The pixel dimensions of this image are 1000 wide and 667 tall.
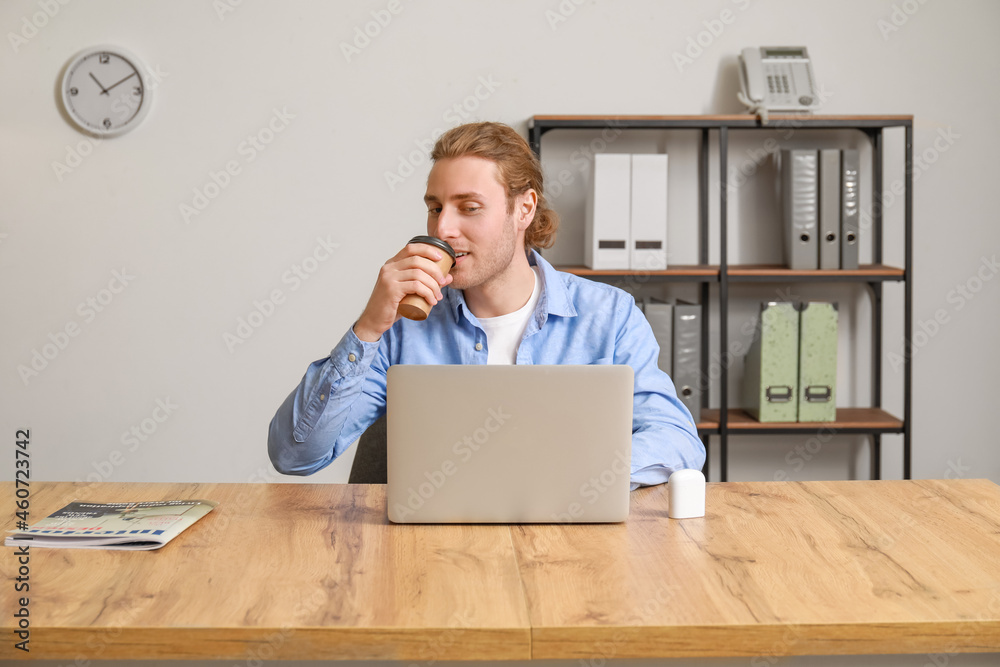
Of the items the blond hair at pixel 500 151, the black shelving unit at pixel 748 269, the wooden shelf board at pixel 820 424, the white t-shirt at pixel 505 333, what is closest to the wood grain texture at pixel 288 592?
the white t-shirt at pixel 505 333

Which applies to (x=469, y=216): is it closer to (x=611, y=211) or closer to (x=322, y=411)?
(x=322, y=411)

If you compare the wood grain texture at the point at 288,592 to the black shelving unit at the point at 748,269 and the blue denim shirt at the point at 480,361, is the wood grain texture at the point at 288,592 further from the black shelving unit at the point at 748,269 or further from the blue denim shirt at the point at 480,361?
the black shelving unit at the point at 748,269

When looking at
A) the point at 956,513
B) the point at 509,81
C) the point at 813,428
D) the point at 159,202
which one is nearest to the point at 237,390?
the point at 159,202

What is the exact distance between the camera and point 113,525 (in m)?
1.27

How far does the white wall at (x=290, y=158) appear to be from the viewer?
9.57ft

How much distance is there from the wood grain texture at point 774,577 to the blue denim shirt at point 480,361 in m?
0.17

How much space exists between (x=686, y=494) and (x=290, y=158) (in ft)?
6.82

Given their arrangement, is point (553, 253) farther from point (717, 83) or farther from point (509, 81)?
point (717, 83)

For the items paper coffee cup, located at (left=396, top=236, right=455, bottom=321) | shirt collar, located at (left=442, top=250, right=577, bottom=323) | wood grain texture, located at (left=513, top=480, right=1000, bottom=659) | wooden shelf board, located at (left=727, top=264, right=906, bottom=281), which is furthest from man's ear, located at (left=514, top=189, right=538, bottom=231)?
wooden shelf board, located at (left=727, top=264, right=906, bottom=281)

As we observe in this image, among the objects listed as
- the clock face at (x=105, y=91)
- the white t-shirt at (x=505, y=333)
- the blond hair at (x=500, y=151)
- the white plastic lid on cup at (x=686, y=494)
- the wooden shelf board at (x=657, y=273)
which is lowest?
the white plastic lid on cup at (x=686, y=494)

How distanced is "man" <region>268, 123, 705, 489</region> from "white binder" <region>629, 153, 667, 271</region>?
883 mm

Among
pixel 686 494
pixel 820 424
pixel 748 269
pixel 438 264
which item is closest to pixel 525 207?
pixel 438 264

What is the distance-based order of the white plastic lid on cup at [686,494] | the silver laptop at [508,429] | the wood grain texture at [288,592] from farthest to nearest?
the white plastic lid on cup at [686,494]
the silver laptop at [508,429]
the wood grain texture at [288,592]

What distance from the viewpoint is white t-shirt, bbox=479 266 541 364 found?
1844mm
